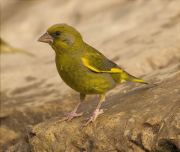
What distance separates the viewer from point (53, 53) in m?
10.7

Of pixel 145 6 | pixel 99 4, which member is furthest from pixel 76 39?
pixel 99 4

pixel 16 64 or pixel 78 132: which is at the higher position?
pixel 16 64

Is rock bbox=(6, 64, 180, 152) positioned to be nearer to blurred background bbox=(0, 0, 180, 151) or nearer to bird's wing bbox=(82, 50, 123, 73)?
bird's wing bbox=(82, 50, 123, 73)

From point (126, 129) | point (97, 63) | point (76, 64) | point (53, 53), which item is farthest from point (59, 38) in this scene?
point (53, 53)

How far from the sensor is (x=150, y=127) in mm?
3693

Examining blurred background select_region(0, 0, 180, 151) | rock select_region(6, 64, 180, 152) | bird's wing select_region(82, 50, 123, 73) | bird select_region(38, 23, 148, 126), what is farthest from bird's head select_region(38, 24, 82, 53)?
blurred background select_region(0, 0, 180, 151)

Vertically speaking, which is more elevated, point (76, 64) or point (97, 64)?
point (76, 64)

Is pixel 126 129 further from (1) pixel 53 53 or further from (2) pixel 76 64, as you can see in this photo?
(1) pixel 53 53

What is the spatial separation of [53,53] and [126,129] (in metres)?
7.27

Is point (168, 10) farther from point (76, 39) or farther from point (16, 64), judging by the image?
point (76, 39)

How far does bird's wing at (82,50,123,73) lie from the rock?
58 cm

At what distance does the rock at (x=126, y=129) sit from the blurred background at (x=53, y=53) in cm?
154

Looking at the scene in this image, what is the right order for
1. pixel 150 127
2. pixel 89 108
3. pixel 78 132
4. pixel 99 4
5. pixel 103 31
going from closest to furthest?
pixel 150 127 → pixel 78 132 → pixel 89 108 → pixel 103 31 → pixel 99 4

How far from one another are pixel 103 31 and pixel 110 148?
305 inches
